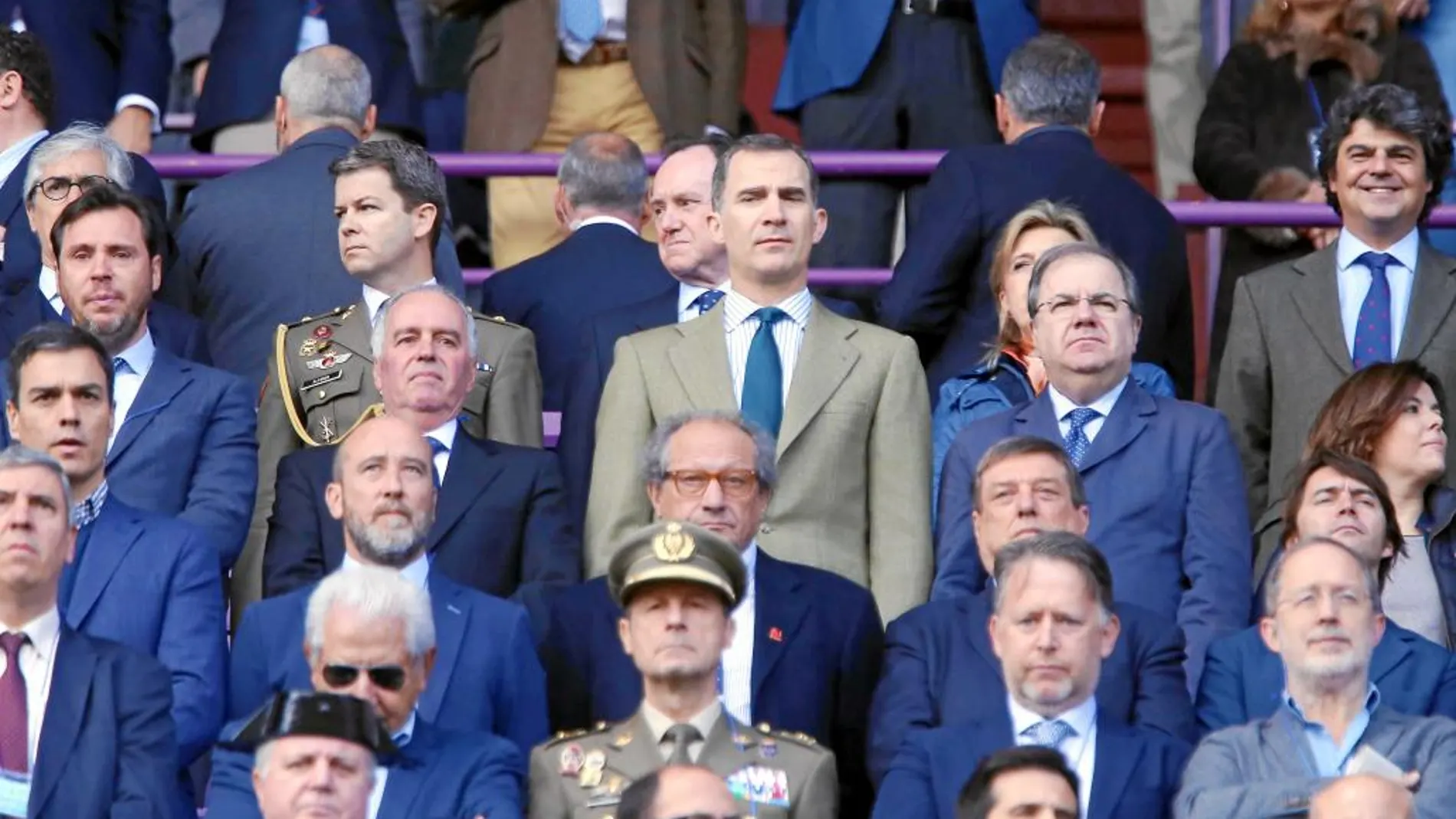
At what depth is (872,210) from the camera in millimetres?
11938

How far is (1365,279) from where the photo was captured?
1046 centimetres

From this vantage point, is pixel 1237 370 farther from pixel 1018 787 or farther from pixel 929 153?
pixel 1018 787

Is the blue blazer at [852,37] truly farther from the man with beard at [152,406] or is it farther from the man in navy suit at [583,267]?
the man with beard at [152,406]

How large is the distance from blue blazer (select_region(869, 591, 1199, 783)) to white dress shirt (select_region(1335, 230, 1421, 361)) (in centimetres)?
192

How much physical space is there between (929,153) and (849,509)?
257 cm

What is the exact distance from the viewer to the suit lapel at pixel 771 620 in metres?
8.80

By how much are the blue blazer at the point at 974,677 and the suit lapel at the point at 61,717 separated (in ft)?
5.68

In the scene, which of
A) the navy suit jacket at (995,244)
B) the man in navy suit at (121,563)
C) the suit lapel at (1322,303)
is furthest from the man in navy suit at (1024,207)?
the man in navy suit at (121,563)

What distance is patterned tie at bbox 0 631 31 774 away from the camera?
8281mm

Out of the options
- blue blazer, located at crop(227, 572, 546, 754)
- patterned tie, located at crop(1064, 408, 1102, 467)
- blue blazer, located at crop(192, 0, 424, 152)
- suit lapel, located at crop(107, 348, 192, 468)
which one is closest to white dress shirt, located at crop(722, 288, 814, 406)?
patterned tie, located at crop(1064, 408, 1102, 467)

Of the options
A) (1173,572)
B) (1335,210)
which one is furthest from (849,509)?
(1335,210)

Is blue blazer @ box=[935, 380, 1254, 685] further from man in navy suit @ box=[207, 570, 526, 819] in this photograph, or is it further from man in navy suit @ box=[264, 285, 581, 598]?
man in navy suit @ box=[207, 570, 526, 819]

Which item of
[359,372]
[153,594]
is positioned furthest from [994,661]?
[359,372]

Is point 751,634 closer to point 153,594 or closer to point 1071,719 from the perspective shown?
point 1071,719
